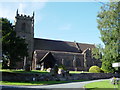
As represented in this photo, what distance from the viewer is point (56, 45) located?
55656 mm

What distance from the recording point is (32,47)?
49719 millimetres

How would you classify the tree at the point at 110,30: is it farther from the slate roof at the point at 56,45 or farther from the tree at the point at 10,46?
the slate roof at the point at 56,45

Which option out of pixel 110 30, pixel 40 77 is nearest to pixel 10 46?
pixel 40 77

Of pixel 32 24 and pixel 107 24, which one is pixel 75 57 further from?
pixel 107 24

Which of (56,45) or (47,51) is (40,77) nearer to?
(47,51)

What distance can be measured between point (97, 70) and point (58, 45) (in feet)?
73.2

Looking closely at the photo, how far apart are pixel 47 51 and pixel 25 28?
37.1ft

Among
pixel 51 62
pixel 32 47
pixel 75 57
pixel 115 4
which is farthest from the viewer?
pixel 75 57

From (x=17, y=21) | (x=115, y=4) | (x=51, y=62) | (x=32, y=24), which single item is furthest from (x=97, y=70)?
(x=17, y=21)

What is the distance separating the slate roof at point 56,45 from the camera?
5233 cm

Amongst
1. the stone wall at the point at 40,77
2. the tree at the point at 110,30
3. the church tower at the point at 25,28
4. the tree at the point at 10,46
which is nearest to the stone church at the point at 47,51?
the church tower at the point at 25,28

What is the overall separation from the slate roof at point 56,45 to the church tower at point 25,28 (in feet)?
9.10

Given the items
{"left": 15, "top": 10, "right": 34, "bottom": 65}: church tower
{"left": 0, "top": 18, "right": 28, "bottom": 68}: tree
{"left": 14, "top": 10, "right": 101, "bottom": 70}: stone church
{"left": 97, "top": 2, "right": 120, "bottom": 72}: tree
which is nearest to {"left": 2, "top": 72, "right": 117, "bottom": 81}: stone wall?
{"left": 0, "top": 18, "right": 28, "bottom": 68}: tree

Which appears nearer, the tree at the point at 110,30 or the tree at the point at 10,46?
the tree at the point at 110,30
